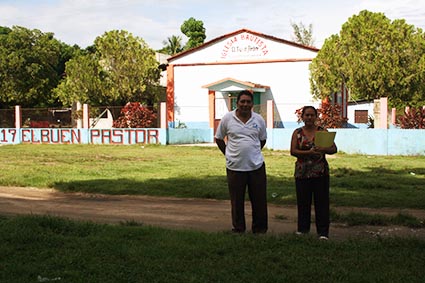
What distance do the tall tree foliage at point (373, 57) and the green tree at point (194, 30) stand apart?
3037cm

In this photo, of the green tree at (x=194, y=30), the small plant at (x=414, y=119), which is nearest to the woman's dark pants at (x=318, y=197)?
the small plant at (x=414, y=119)

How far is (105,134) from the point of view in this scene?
85.0 feet

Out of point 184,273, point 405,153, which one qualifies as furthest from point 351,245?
point 405,153

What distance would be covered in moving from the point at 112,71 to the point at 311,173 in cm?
2373

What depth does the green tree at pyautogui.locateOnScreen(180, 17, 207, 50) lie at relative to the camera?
53.8 metres

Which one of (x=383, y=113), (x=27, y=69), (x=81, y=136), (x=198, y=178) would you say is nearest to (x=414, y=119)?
(x=383, y=113)

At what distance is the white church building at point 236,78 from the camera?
27.4 meters

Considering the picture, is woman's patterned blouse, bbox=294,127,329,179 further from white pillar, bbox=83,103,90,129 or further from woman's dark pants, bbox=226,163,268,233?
white pillar, bbox=83,103,90,129

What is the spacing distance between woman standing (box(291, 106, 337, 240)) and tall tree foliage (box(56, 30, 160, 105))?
890 inches

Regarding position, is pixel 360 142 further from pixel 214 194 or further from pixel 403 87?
pixel 214 194

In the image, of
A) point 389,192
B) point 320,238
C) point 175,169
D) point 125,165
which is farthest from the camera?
point 125,165

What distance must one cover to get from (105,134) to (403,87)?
582 inches

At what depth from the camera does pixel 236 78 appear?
28656mm

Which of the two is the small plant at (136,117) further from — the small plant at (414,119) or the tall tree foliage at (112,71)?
the small plant at (414,119)
